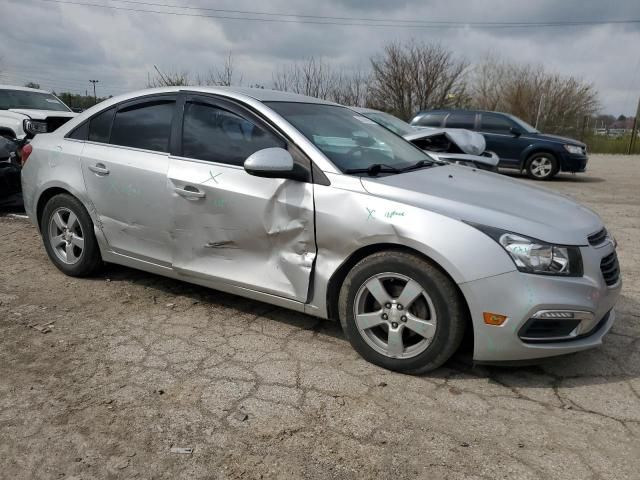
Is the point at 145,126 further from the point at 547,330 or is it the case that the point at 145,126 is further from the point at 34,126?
the point at 34,126

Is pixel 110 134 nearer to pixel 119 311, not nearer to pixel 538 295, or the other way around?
pixel 119 311

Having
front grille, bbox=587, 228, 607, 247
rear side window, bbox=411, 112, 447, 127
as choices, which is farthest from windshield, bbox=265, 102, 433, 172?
rear side window, bbox=411, 112, 447, 127

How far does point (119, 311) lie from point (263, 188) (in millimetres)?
1534

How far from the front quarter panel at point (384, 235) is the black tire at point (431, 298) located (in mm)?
76

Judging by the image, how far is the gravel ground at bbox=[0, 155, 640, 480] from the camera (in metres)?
2.29

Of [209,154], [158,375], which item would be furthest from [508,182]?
[158,375]

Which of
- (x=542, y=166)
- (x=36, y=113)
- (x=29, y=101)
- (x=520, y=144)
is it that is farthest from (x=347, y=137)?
(x=542, y=166)

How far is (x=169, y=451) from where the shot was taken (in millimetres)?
2346

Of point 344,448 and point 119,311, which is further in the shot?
point 119,311

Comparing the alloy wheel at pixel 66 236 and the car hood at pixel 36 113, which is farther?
the car hood at pixel 36 113

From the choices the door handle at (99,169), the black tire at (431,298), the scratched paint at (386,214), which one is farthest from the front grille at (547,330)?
the door handle at (99,169)

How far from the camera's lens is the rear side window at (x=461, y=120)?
522 inches

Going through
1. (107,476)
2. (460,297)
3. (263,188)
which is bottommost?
(107,476)

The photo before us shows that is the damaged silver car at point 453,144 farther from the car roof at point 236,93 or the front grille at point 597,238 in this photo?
the front grille at point 597,238
